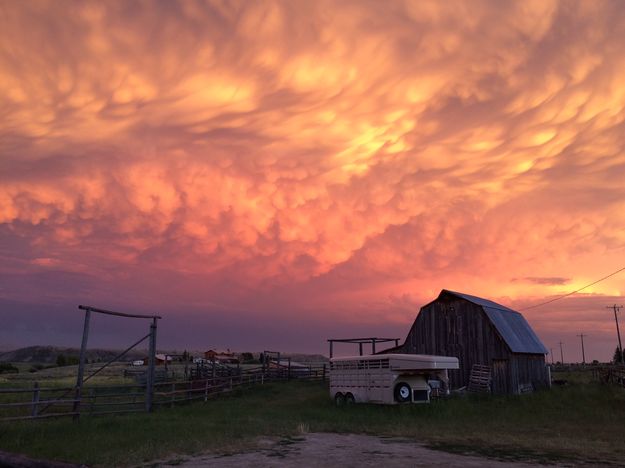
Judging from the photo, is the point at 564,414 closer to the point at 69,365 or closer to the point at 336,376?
the point at 336,376

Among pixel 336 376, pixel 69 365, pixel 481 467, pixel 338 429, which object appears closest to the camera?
pixel 481 467

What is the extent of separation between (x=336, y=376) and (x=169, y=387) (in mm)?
15139

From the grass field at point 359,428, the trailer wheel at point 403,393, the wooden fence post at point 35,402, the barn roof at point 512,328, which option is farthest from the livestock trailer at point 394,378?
the wooden fence post at point 35,402

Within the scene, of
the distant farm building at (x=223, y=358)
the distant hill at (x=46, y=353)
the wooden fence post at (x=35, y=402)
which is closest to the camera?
the wooden fence post at (x=35, y=402)

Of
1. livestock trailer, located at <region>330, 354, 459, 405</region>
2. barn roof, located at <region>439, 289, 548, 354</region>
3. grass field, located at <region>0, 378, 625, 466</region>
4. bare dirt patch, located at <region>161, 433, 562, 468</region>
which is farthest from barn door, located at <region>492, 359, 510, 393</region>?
bare dirt patch, located at <region>161, 433, 562, 468</region>

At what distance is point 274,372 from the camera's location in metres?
46.3

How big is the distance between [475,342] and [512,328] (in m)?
5.09

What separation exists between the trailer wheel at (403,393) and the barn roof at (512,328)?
10.3m

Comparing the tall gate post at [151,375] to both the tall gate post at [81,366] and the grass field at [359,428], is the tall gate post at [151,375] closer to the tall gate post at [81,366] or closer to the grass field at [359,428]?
the grass field at [359,428]

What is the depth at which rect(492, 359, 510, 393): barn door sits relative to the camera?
33312mm

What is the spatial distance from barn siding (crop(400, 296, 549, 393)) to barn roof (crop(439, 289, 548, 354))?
14.9 inches

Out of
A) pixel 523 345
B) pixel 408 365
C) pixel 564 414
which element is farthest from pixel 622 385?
pixel 408 365

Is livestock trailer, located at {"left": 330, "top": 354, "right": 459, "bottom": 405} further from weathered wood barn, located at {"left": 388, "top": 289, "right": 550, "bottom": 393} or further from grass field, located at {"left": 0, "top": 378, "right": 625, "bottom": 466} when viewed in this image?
weathered wood barn, located at {"left": 388, "top": 289, "right": 550, "bottom": 393}

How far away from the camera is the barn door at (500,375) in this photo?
3331 cm
